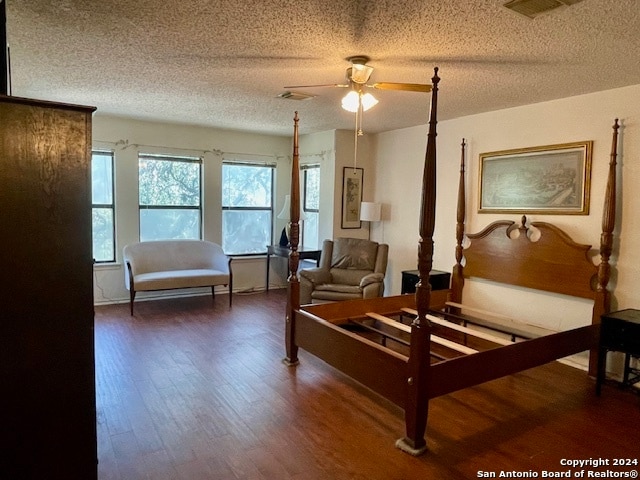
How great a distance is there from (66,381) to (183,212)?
15.5 feet

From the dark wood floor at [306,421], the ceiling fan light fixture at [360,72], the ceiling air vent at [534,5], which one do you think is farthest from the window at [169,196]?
the ceiling air vent at [534,5]

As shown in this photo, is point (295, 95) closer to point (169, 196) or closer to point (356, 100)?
point (356, 100)

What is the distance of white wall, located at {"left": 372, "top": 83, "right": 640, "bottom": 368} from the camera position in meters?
3.47

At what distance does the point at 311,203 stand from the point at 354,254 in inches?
58.8

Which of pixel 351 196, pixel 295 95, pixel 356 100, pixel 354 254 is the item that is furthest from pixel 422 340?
pixel 351 196

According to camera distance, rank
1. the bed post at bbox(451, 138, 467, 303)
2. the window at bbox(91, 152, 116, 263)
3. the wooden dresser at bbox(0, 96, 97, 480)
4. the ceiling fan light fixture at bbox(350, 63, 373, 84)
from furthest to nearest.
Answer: the window at bbox(91, 152, 116, 263)
the bed post at bbox(451, 138, 467, 303)
the ceiling fan light fixture at bbox(350, 63, 373, 84)
the wooden dresser at bbox(0, 96, 97, 480)

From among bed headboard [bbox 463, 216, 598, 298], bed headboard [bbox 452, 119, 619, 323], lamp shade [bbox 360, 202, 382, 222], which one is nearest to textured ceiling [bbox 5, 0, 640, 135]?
bed headboard [bbox 452, 119, 619, 323]

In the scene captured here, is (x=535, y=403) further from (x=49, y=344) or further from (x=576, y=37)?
(x=49, y=344)

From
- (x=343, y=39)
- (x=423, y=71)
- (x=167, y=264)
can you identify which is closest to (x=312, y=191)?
(x=167, y=264)

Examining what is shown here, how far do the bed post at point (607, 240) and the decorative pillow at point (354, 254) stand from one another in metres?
2.42

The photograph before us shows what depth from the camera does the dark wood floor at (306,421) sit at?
2.34m

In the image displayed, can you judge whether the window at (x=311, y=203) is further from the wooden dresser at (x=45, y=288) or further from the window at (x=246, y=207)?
the wooden dresser at (x=45, y=288)

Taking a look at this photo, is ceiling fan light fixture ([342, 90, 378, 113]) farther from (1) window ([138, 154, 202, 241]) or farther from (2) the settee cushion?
(1) window ([138, 154, 202, 241])

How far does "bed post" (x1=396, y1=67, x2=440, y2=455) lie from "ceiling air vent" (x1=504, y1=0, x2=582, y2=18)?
1.91ft
